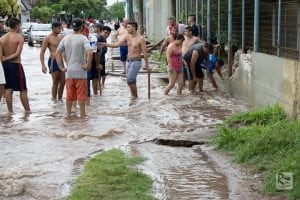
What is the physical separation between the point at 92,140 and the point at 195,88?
586 cm

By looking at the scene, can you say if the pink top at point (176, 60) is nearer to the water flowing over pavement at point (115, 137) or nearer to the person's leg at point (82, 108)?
the water flowing over pavement at point (115, 137)

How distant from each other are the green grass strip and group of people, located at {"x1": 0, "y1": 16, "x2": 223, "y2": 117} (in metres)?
3.52

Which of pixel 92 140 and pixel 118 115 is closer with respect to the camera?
pixel 92 140

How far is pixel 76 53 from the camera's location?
967 cm

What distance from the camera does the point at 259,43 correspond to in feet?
35.5

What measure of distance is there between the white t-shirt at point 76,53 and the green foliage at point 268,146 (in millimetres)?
3121

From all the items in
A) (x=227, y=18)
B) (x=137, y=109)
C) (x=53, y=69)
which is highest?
(x=227, y=18)

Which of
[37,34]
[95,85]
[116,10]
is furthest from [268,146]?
[116,10]

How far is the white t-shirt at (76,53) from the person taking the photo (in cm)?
966

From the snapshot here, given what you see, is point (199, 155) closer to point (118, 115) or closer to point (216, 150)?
point (216, 150)

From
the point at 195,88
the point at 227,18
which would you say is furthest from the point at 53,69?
the point at 227,18

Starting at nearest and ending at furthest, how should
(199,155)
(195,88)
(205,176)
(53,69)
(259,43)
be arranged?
(205,176), (199,155), (259,43), (53,69), (195,88)

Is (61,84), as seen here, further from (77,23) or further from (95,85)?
(77,23)

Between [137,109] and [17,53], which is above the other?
[17,53]
